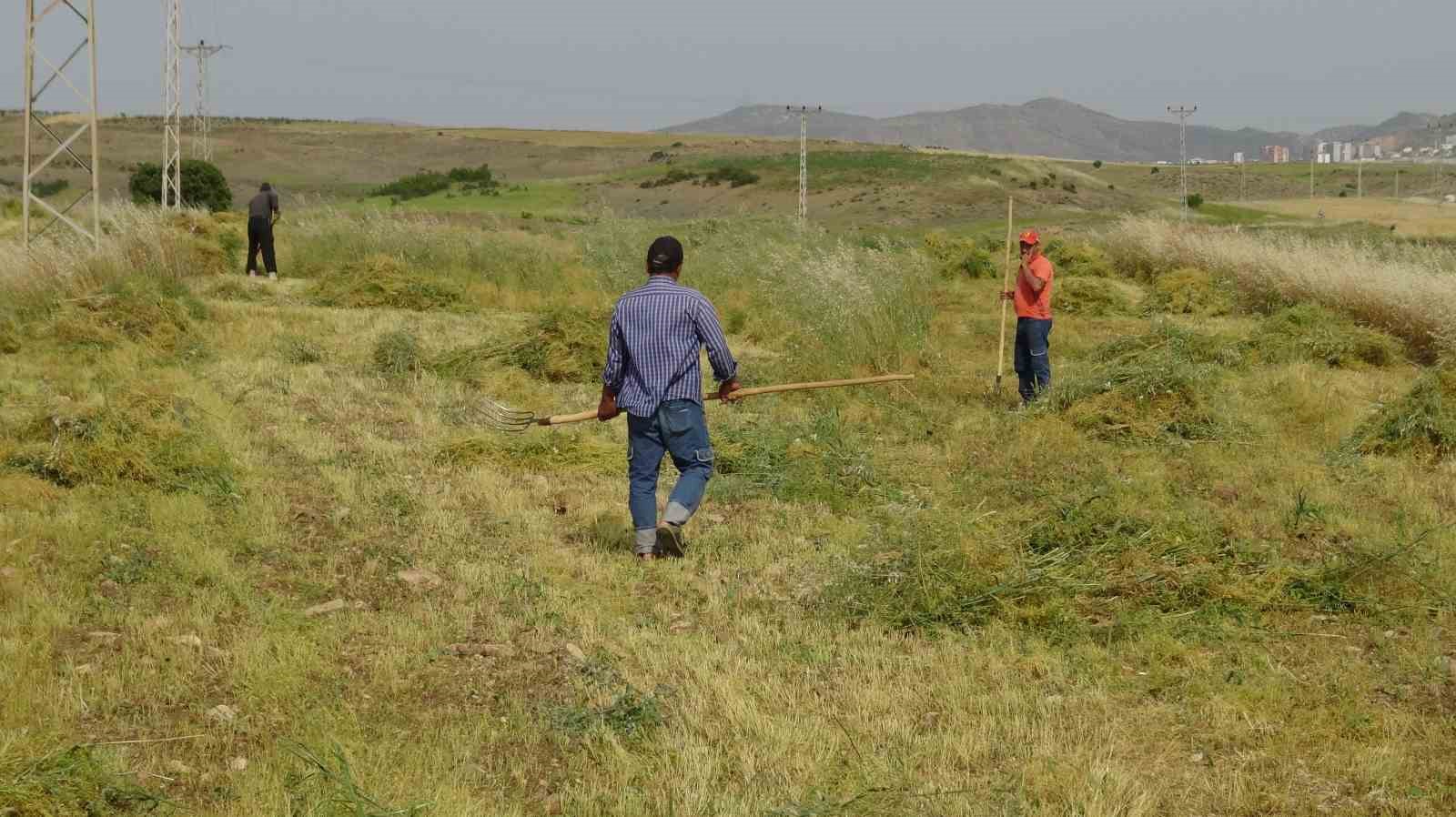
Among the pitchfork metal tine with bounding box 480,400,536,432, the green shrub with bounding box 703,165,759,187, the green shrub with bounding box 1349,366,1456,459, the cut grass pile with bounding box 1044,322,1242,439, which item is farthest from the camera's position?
the green shrub with bounding box 703,165,759,187

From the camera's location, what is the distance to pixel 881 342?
12.9 metres

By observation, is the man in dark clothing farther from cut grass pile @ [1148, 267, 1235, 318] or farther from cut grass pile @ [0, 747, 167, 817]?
cut grass pile @ [0, 747, 167, 817]

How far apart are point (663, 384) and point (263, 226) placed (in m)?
14.3

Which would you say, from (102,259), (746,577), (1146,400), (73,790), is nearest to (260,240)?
(102,259)

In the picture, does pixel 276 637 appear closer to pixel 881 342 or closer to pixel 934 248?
pixel 881 342

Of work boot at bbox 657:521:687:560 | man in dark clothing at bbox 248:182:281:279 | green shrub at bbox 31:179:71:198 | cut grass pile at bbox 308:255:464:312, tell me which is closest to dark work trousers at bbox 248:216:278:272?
man in dark clothing at bbox 248:182:281:279

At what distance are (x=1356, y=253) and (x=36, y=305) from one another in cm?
1679

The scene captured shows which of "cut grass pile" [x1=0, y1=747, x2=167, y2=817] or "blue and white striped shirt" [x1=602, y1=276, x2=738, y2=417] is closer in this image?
"cut grass pile" [x1=0, y1=747, x2=167, y2=817]

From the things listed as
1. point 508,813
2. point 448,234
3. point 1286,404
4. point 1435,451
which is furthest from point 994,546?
point 448,234

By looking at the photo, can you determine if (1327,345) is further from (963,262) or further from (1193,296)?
(963,262)

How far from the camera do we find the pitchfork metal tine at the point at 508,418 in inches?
330

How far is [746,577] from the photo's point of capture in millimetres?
6914

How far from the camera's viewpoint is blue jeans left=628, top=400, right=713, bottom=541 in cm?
704

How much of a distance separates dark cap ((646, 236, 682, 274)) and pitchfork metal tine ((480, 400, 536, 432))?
1.36m
